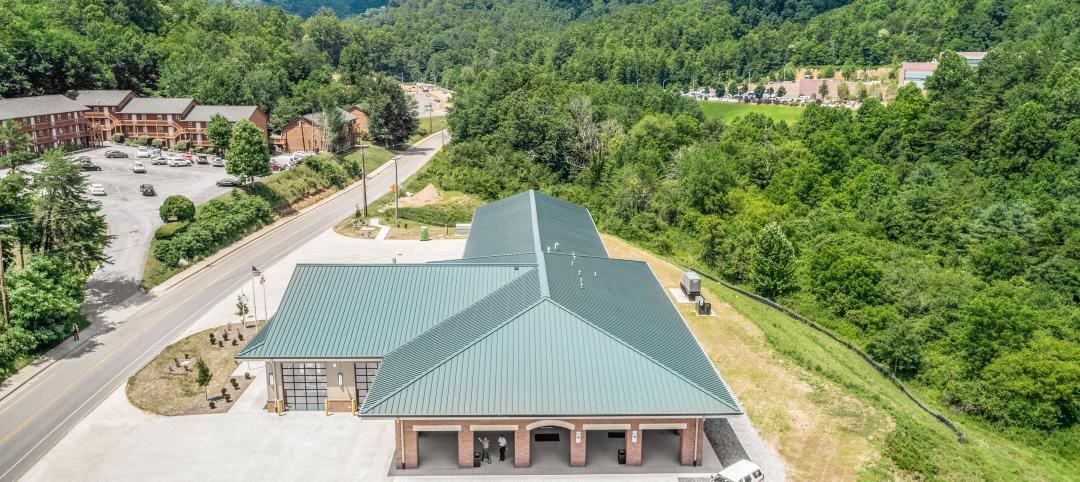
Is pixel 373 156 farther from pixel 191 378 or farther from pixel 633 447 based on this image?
pixel 633 447

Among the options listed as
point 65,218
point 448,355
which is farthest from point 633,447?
point 65,218

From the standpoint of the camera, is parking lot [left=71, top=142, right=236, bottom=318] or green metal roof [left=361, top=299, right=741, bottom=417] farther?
parking lot [left=71, top=142, right=236, bottom=318]

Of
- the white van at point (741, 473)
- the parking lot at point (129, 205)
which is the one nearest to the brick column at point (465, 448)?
the white van at point (741, 473)

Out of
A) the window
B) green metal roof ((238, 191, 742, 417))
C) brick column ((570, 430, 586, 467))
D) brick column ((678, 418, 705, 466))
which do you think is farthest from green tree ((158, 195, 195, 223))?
brick column ((678, 418, 705, 466))

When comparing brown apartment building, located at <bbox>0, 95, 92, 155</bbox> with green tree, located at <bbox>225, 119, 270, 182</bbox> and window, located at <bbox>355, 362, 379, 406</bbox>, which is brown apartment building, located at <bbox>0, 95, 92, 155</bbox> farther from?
window, located at <bbox>355, 362, 379, 406</bbox>

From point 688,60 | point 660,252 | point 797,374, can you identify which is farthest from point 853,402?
point 688,60

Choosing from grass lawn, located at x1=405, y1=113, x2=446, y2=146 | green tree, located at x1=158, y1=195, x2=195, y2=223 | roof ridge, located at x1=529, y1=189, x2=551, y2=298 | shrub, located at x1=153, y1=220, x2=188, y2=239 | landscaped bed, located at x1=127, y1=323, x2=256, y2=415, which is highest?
grass lawn, located at x1=405, y1=113, x2=446, y2=146

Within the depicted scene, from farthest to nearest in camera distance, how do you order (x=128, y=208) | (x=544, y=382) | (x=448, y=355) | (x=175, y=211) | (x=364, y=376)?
(x=128, y=208) → (x=175, y=211) → (x=364, y=376) → (x=448, y=355) → (x=544, y=382)
